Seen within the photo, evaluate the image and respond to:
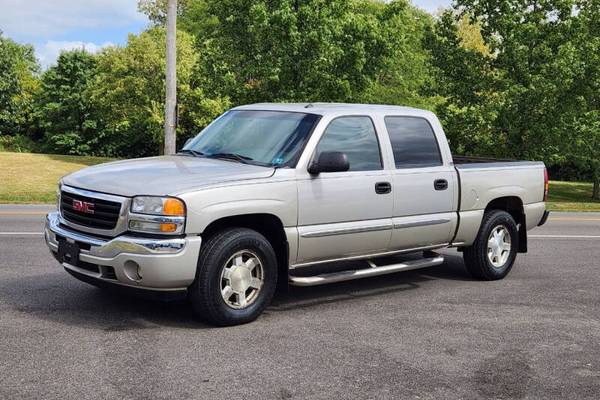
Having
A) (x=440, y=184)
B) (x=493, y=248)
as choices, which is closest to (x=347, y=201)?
(x=440, y=184)

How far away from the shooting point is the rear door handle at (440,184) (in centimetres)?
738

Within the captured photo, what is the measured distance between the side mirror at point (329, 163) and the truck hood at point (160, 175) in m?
0.39

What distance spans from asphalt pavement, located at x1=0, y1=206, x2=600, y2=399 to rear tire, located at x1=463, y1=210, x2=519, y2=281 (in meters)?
0.20

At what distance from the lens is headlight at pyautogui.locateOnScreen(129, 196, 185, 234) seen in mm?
5477

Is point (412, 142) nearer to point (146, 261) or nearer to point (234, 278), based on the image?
point (234, 278)

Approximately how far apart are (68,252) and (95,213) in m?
0.46

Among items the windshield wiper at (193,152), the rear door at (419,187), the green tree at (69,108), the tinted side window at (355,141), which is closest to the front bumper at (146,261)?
the windshield wiper at (193,152)

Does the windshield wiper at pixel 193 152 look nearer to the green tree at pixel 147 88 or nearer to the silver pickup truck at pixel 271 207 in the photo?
the silver pickup truck at pixel 271 207

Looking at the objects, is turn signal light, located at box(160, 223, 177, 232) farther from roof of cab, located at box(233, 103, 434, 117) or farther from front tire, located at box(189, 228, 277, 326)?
roof of cab, located at box(233, 103, 434, 117)

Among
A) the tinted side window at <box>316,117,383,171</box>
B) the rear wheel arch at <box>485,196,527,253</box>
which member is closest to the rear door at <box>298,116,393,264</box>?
the tinted side window at <box>316,117,383,171</box>

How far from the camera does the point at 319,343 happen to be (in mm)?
5535

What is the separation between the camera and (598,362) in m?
5.34

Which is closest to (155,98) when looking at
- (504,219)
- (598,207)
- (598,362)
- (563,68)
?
(563,68)

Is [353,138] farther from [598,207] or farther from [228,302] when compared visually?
[598,207]
